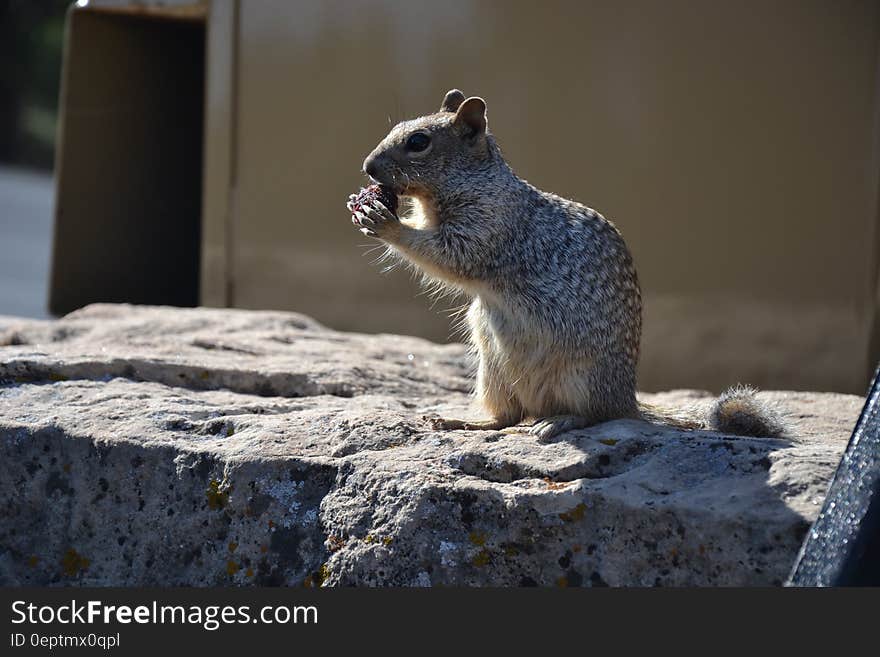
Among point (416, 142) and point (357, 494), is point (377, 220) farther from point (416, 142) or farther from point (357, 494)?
point (357, 494)

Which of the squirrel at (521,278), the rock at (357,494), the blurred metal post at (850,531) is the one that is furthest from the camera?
the squirrel at (521,278)

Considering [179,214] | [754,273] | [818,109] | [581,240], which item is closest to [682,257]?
[754,273]

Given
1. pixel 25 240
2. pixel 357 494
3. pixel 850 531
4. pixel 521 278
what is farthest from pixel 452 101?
pixel 25 240

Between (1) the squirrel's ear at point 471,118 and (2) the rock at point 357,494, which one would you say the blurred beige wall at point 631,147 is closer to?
(2) the rock at point 357,494

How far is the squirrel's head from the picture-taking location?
3953 mm

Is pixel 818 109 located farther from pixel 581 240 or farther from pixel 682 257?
pixel 581 240

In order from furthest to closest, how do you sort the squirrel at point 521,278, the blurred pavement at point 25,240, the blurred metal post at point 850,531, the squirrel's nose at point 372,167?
the blurred pavement at point 25,240
the squirrel's nose at point 372,167
the squirrel at point 521,278
the blurred metal post at point 850,531

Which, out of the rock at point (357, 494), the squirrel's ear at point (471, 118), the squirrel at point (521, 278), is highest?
the squirrel's ear at point (471, 118)

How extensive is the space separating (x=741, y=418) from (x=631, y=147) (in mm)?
3057

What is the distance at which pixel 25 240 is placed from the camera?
13.3m

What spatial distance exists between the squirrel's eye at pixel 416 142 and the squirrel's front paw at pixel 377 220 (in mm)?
247

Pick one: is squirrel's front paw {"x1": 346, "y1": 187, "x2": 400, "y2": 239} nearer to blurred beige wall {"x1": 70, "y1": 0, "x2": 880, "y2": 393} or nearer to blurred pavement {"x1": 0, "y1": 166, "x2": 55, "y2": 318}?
blurred beige wall {"x1": 70, "y1": 0, "x2": 880, "y2": 393}

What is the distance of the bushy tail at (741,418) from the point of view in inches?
140

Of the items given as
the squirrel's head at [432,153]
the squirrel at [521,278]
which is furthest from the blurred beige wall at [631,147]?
the squirrel's head at [432,153]
